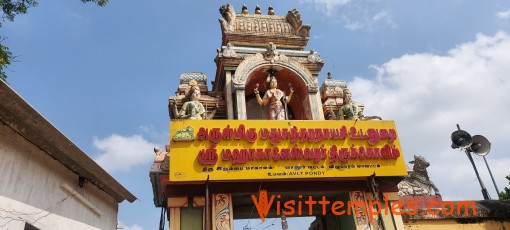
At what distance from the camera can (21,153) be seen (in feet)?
23.6

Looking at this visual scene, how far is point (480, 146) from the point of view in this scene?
49.6 feet

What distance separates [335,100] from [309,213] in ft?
13.8

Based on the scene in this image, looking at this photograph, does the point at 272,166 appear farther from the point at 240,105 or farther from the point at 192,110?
the point at 192,110

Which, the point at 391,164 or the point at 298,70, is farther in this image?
the point at 298,70

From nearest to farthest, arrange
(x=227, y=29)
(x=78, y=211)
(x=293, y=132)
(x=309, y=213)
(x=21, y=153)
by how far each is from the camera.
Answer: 1. (x=21, y=153)
2. (x=78, y=211)
3. (x=293, y=132)
4. (x=309, y=213)
5. (x=227, y=29)

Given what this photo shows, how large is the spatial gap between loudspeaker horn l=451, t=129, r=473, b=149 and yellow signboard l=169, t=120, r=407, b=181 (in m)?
5.66

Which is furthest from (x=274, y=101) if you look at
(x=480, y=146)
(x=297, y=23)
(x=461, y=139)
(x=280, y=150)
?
(x=480, y=146)

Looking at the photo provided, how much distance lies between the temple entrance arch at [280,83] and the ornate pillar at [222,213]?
2861mm

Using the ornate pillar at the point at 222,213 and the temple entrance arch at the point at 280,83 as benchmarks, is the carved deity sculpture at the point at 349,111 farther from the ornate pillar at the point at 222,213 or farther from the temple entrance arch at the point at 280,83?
the ornate pillar at the point at 222,213

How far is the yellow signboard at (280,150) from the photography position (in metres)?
9.28

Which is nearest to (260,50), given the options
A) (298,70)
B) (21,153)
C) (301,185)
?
(298,70)

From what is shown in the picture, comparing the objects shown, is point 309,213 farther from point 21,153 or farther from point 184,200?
point 21,153

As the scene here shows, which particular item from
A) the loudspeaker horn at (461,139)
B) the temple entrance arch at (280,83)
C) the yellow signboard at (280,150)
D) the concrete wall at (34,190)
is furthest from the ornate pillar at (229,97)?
the loudspeaker horn at (461,139)

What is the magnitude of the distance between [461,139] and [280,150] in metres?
8.82
